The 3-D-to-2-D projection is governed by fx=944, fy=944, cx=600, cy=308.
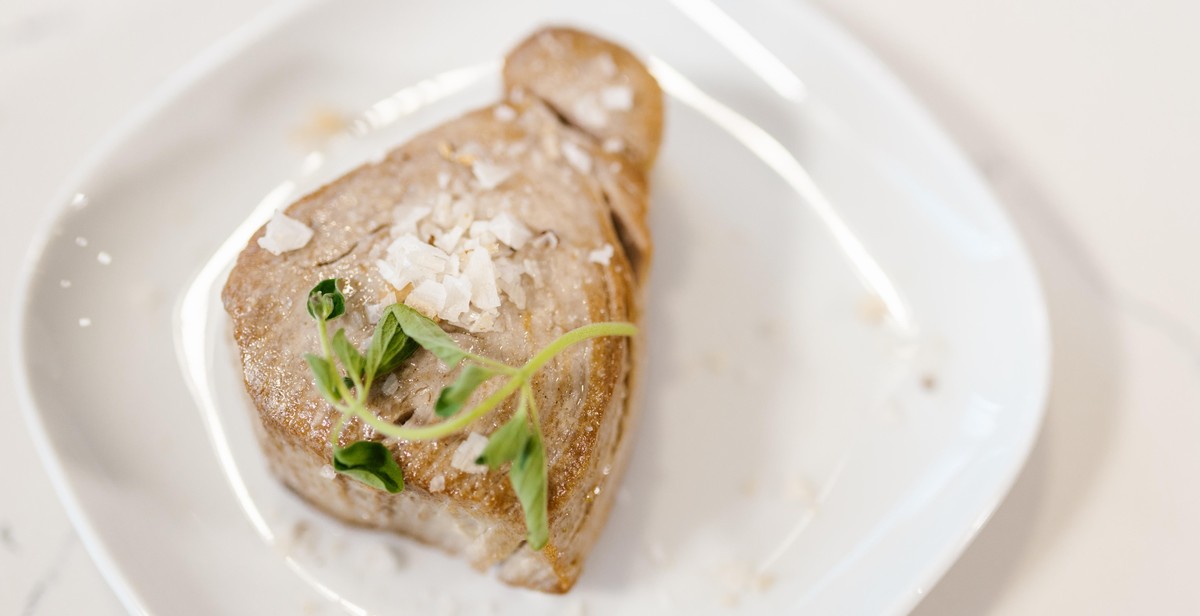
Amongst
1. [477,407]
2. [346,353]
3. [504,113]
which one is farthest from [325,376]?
[504,113]

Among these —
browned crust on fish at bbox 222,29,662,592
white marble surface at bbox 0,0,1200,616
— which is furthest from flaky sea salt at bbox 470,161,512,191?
white marble surface at bbox 0,0,1200,616

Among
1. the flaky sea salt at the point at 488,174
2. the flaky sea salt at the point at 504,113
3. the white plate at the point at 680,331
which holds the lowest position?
the white plate at the point at 680,331

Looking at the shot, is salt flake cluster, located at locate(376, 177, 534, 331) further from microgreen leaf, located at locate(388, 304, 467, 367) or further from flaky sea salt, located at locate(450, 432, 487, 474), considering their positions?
flaky sea salt, located at locate(450, 432, 487, 474)

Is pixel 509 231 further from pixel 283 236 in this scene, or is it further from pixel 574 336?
pixel 283 236

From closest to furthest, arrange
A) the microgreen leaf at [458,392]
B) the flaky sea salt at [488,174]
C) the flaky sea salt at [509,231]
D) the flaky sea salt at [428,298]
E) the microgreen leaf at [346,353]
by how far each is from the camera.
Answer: the microgreen leaf at [458,392], the microgreen leaf at [346,353], the flaky sea salt at [428,298], the flaky sea salt at [509,231], the flaky sea salt at [488,174]

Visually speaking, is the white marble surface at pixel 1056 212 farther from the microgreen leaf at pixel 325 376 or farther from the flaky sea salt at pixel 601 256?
the flaky sea salt at pixel 601 256

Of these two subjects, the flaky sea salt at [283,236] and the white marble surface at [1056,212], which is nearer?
the flaky sea salt at [283,236]

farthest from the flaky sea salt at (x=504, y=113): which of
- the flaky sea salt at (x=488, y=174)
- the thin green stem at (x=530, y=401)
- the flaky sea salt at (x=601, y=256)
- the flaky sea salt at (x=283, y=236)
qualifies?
the thin green stem at (x=530, y=401)
